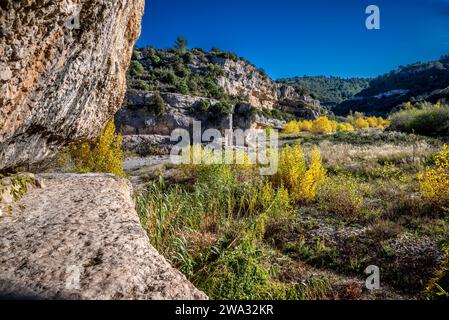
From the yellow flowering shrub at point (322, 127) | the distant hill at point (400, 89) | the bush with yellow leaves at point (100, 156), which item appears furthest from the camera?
the distant hill at point (400, 89)

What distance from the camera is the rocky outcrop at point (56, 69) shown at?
210 centimetres

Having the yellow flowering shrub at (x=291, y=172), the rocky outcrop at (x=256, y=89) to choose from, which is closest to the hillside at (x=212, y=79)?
the rocky outcrop at (x=256, y=89)

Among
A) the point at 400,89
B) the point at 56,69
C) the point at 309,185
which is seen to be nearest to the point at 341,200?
the point at 309,185

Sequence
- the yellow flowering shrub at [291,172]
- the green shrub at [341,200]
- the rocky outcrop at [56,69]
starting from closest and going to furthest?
the rocky outcrop at [56,69] < the green shrub at [341,200] < the yellow flowering shrub at [291,172]

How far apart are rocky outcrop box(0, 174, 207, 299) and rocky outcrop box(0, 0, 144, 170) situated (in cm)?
88

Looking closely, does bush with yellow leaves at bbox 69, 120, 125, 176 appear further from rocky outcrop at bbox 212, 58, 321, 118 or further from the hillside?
rocky outcrop at bbox 212, 58, 321, 118

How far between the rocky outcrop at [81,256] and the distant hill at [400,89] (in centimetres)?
6136

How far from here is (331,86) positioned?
104375 mm

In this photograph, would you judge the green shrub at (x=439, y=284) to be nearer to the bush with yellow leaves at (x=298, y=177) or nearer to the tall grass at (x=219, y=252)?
the tall grass at (x=219, y=252)

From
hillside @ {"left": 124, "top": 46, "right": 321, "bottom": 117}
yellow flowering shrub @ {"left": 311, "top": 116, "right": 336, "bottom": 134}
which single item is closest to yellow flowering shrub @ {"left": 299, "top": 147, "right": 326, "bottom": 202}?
hillside @ {"left": 124, "top": 46, "right": 321, "bottom": 117}

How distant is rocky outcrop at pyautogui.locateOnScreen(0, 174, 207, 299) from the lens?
1.75 metres

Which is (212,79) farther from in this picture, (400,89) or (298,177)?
(400,89)
